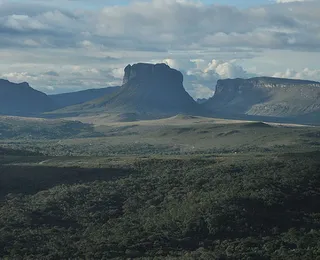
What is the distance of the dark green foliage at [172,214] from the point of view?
7450cm

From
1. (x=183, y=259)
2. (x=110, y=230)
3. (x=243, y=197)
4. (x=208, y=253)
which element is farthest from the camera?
(x=243, y=197)

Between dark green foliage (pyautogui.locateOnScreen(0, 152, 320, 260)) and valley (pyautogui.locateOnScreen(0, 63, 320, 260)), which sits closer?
dark green foliage (pyautogui.locateOnScreen(0, 152, 320, 260))

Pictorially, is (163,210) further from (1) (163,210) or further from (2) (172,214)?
(2) (172,214)

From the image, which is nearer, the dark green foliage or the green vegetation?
the dark green foliage

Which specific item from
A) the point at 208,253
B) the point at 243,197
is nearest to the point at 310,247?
the point at 208,253

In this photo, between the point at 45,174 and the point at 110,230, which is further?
the point at 45,174

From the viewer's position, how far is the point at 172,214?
86.6 m

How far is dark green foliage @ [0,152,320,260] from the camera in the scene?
244 ft

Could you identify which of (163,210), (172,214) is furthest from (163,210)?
(172,214)

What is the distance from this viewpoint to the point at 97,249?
73.4 m

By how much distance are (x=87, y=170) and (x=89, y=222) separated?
2687 cm

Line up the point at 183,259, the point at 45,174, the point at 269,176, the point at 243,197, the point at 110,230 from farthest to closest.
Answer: the point at 45,174 → the point at 269,176 → the point at 243,197 → the point at 110,230 → the point at 183,259

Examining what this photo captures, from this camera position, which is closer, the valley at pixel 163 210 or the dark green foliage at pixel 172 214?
the dark green foliage at pixel 172 214

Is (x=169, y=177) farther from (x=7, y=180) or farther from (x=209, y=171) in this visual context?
(x=7, y=180)
